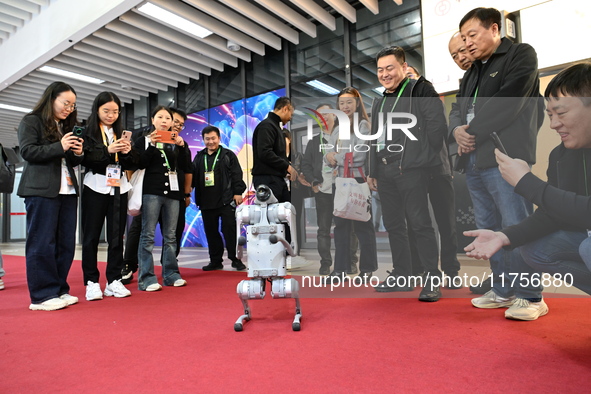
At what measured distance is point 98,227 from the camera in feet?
9.07

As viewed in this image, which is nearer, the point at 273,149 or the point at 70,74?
the point at 273,149

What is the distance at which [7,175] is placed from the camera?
3537 mm

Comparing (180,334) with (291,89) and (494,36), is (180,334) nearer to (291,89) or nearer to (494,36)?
(494,36)

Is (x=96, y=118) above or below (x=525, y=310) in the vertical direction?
above

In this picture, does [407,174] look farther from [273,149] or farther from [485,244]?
[273,149]

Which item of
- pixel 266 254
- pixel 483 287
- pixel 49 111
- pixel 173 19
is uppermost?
pixel 173 19

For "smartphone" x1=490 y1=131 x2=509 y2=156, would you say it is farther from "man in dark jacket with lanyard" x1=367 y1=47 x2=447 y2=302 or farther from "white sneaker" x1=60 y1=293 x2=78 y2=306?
"white sneaker" x1=60 y1=293 x2=78 y2=306

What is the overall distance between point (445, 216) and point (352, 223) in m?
0.50

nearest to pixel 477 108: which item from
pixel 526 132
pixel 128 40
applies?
pixel 526 132

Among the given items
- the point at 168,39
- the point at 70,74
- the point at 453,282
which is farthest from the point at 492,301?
the point at 70,74

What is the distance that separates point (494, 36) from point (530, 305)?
1.39 meters

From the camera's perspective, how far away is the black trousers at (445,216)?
204 centimetres

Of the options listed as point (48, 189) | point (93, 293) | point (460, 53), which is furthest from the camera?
point (93, 293)

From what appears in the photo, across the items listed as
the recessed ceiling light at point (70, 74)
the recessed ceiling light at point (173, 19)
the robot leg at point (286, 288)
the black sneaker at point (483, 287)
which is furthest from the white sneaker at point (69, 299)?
the recessed ceiling light at point (70, 74)
